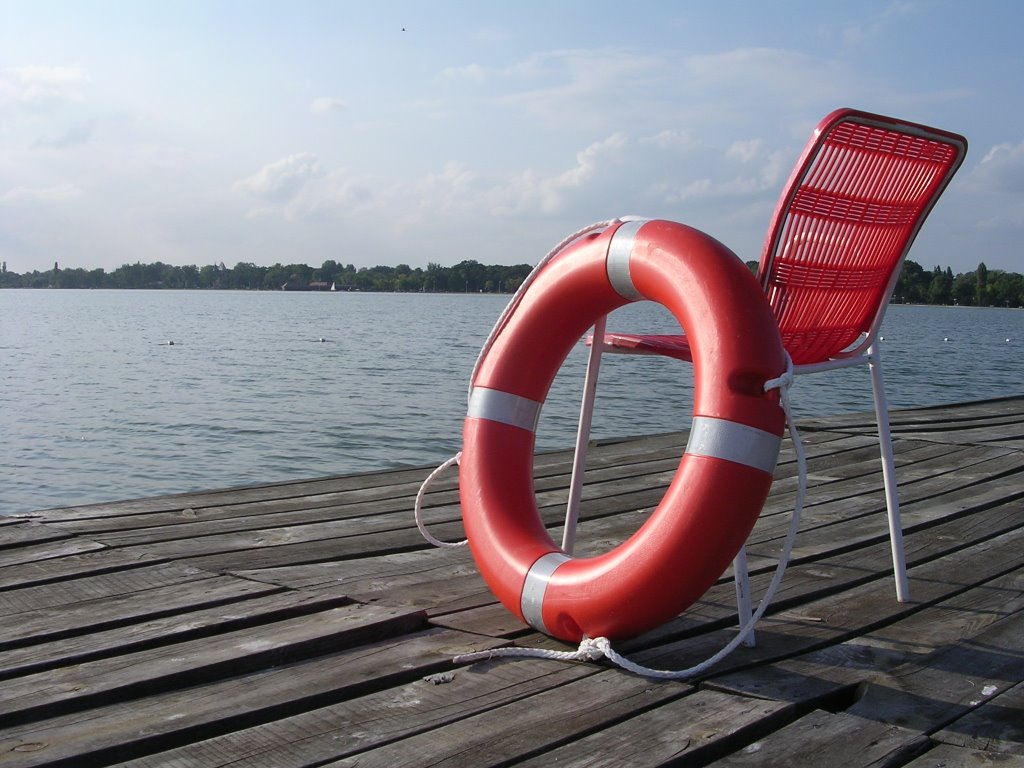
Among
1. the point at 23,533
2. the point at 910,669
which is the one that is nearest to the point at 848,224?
the point at 910,669

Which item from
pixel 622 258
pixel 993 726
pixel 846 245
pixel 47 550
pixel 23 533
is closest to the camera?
pixel 993 726

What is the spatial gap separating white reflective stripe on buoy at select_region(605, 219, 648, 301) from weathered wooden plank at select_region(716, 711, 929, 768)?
0.92m

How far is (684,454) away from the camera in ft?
6.35

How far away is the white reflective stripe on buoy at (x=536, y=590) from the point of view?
79.3 inches

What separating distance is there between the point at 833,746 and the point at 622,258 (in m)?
1.03

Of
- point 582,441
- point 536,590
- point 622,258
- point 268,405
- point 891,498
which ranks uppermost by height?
point 622,258

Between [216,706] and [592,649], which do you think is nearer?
[216,706]

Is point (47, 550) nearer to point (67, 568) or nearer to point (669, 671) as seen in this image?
point (67, 568)

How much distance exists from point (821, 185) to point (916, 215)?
0.38m

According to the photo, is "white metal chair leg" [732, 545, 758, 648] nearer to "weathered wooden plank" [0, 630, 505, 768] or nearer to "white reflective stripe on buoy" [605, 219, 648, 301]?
"weathered wooden plank" [0, 630, 505, 768]

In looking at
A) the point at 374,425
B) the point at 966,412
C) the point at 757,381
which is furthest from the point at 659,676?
the point at 374,425

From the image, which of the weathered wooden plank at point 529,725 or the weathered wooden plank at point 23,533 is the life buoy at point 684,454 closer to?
the weathered wooden plank at point 529,725

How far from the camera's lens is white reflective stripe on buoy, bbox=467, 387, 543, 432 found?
232cm

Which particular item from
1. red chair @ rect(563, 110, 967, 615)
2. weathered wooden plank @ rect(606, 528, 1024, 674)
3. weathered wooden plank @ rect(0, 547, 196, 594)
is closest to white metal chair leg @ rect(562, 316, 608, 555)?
red chair @ rect(563, 110, 967, 615)
